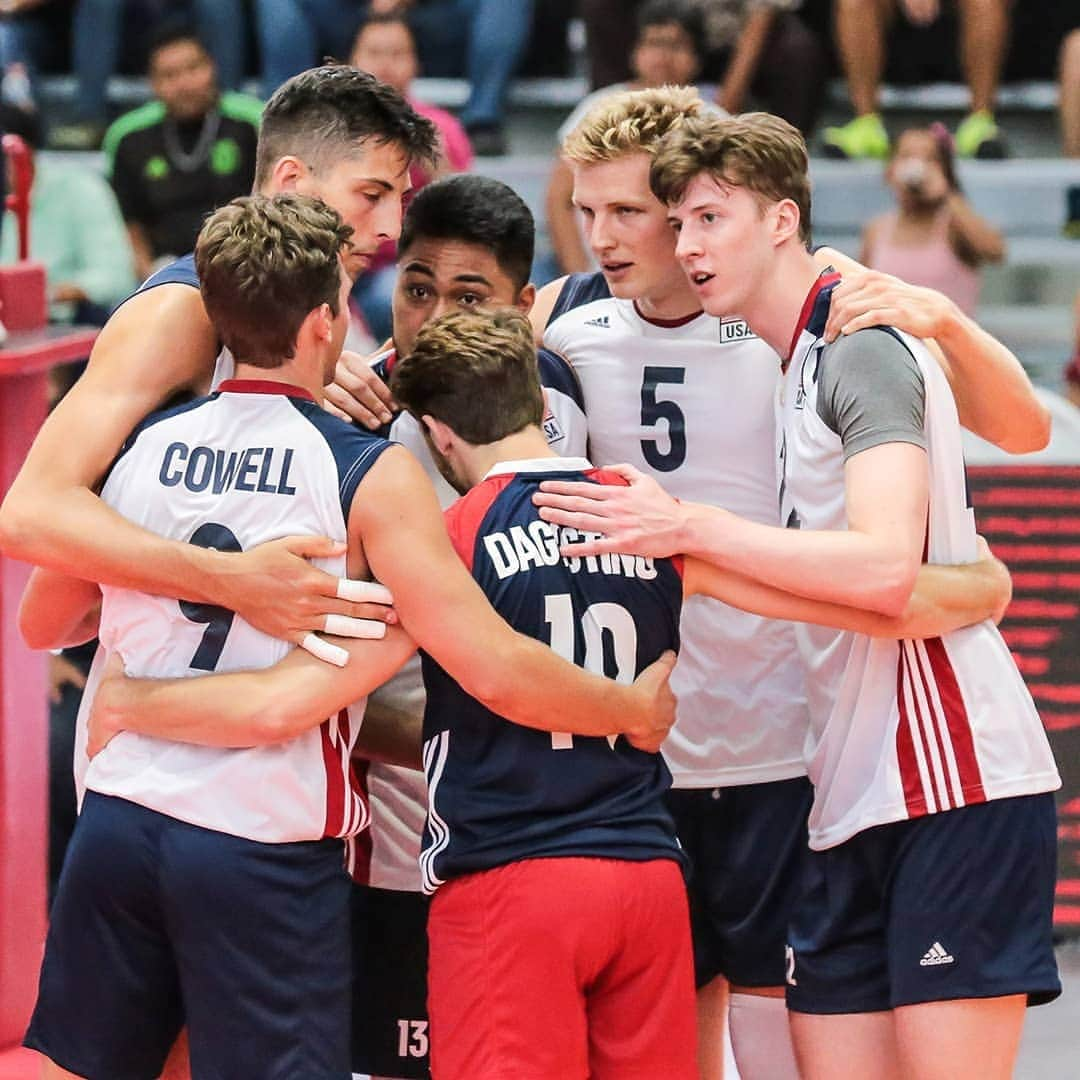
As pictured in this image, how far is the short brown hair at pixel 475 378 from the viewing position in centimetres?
312

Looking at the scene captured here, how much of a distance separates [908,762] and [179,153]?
6.63 m

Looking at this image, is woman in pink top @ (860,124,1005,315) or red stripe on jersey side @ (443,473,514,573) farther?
woman in pink top @ (860,124,1005,315)

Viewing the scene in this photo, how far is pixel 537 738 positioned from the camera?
120 inches

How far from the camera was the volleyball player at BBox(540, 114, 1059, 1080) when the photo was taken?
3064mm

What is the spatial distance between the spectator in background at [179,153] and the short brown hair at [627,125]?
5.36 m

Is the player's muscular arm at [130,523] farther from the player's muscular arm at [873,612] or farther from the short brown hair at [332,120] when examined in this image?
the player's muscular arm at [873,612]

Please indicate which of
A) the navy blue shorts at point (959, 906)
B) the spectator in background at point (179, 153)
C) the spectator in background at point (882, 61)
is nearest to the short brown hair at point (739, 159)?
the navy blue shorts at point (959, 906)

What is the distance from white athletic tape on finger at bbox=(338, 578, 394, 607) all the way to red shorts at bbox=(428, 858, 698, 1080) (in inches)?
18.9

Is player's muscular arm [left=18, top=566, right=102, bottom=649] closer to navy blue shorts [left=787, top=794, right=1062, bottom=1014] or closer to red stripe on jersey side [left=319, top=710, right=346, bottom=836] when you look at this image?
red stripe on jersey side [left=319, top=710, right=346, bottom=836]

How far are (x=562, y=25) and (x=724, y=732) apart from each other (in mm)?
7543

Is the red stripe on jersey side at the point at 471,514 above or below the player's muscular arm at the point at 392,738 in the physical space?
above

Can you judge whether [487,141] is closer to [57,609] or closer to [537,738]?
[57,609]

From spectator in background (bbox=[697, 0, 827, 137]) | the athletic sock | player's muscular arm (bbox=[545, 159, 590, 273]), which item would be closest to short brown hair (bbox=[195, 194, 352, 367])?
the athletic sock

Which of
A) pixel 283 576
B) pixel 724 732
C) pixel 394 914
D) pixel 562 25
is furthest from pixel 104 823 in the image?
pixel 562 25
